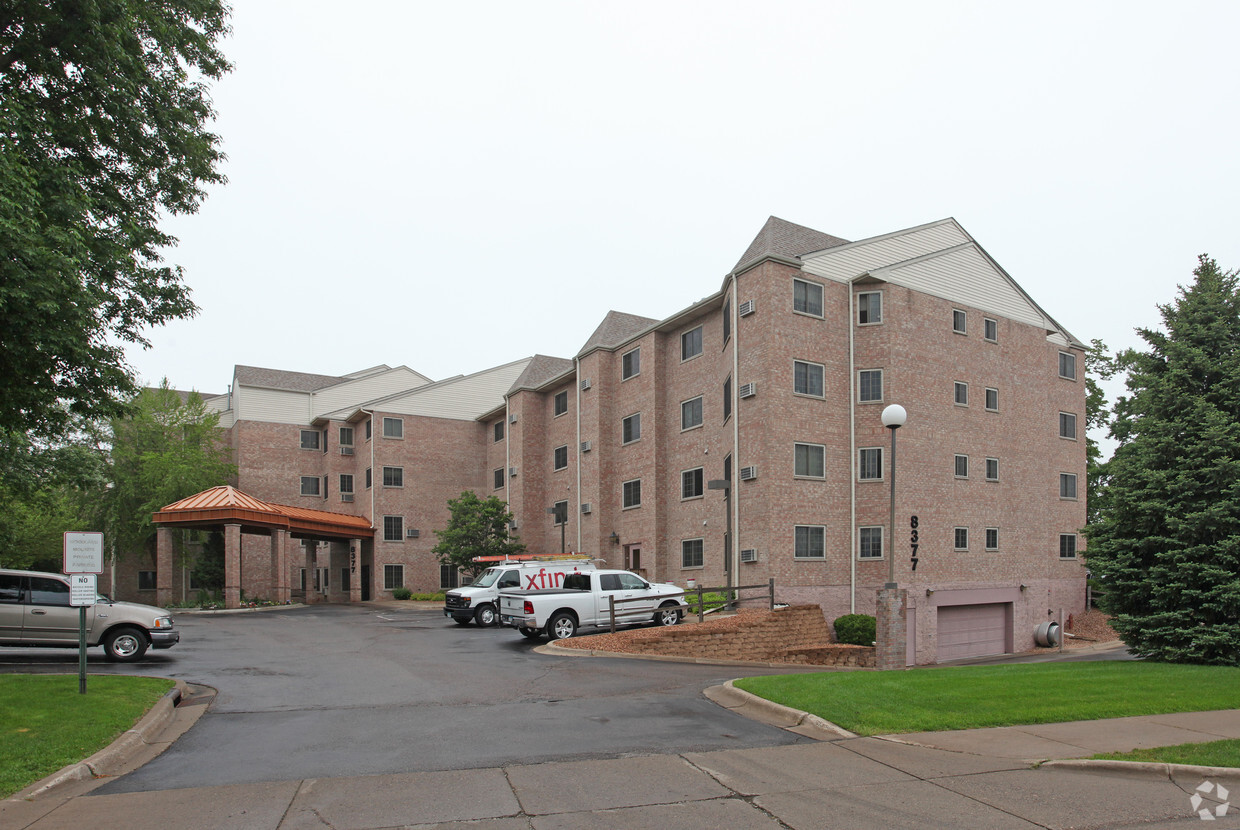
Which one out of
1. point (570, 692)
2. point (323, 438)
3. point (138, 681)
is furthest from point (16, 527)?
point (570, 692)

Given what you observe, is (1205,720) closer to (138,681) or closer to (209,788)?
(209,788)

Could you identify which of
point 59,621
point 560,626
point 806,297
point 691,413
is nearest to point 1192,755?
point 560,626

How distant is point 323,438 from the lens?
186 feet

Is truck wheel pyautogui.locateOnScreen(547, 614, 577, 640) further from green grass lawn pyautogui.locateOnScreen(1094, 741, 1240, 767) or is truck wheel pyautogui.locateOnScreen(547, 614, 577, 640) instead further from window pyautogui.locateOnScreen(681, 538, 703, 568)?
green grass lawn pyautogui.locateOnScreen(1094, 741, 1240, 767)

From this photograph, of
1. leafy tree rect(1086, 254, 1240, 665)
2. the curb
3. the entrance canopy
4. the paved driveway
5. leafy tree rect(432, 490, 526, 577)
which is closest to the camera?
the curb

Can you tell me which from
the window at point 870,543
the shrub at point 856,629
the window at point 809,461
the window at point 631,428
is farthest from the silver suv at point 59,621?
the window at point 631,428

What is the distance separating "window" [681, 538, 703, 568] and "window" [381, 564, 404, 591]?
2065 centimetres

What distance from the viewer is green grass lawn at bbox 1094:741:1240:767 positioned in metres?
8.33

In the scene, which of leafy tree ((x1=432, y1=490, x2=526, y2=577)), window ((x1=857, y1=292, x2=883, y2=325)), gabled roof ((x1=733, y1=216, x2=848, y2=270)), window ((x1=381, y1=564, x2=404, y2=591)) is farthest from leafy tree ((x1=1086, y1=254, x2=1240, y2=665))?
window ((x1=381, y1=564, x2=404, y2=591))

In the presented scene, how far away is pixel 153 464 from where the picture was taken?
1933 inches

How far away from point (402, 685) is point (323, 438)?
44.0m

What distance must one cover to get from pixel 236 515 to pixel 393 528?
37.2 feet

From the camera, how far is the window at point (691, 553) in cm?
3434

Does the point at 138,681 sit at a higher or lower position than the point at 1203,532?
lower
